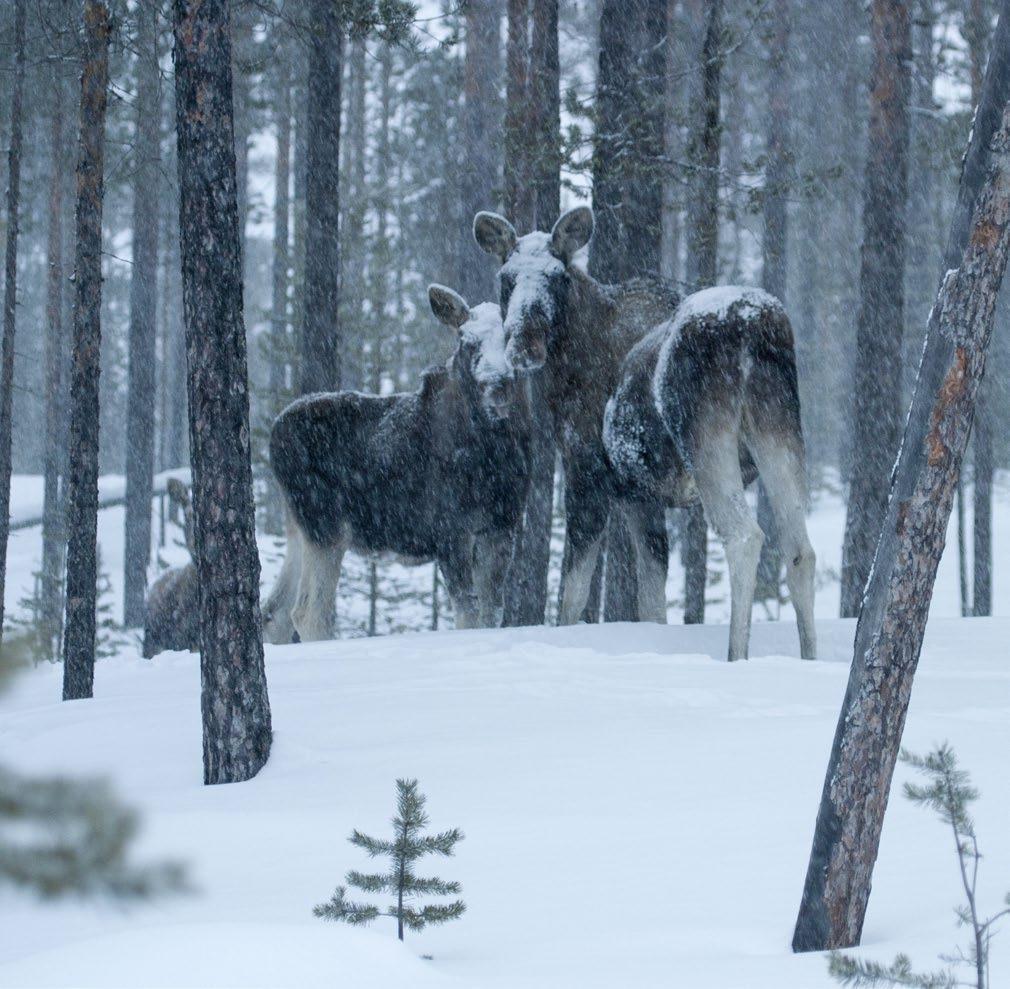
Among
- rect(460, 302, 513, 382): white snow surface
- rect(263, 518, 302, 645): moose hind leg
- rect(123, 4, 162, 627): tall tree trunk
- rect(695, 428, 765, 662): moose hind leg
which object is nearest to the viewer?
rect(695, 428, 765, 662): moose hind leg

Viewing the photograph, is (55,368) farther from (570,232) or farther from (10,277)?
(570,232)

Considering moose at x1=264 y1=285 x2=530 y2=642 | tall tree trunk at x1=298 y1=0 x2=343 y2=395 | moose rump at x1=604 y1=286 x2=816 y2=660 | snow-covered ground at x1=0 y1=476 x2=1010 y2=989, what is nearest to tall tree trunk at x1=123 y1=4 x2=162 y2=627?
tall tree trunk at x1=298 y1=0 x2=343 y2=395

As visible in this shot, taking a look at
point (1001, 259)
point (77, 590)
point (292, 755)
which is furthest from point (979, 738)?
point (77, 590)

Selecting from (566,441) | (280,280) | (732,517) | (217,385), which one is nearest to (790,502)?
(732,517)

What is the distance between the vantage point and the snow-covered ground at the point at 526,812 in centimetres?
334

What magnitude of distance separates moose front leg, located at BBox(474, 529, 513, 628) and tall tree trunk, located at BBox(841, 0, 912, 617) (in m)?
3.77

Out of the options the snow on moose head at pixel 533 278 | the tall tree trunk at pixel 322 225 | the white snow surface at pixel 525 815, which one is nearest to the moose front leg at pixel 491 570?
the snow on moose head at pixel 533 278

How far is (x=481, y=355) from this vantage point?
979 cm

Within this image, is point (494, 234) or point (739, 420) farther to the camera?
point (494, 234)

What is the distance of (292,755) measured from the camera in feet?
20.2

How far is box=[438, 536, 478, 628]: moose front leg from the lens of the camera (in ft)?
33.2

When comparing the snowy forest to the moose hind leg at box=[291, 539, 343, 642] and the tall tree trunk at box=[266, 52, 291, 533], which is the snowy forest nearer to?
the moose hind leg at box=[291, 539, 343, 642]

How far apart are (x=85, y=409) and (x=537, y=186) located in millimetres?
5698

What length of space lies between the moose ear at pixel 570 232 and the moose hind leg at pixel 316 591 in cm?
299
